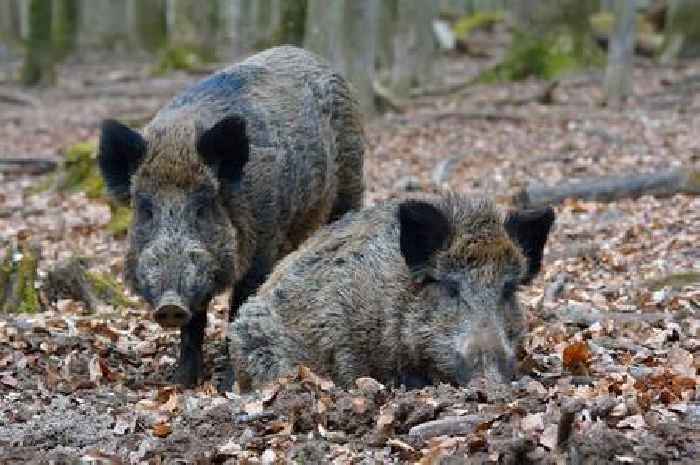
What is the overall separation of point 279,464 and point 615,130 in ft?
49.8

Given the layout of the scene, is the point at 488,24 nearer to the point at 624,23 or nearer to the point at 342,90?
the point at 624,23

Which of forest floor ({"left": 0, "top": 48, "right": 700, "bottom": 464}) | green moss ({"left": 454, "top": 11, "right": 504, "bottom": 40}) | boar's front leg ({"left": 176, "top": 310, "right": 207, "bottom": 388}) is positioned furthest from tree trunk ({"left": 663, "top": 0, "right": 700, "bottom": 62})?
boar's front leg ({"left": 176, "top": 310, "right": 207, "bottom": 388})

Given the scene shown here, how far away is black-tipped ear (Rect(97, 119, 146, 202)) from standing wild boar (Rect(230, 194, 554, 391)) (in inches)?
54.5

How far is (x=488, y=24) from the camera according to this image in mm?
47531

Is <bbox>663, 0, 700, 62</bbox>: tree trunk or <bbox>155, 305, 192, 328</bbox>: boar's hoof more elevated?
<bbox>155, 305, 192, 328</bbox>: boar's hoof

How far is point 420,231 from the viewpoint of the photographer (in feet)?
24.3

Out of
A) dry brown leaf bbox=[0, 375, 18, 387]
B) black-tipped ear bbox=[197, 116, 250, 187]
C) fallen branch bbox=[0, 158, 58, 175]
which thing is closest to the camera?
dry brown leaf bbox=[0, 375, 18, 387]

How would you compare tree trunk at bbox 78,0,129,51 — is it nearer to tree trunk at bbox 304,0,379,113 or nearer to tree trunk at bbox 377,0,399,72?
tree trunk at bbox 377,0,399,72

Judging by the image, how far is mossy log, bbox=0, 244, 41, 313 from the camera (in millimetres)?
10797

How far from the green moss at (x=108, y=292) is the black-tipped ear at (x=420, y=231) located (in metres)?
4.35

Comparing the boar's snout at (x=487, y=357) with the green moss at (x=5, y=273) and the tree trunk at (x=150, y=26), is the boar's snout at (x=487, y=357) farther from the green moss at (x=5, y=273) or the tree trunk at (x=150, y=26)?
the tree trunk at (x=150, y=26)

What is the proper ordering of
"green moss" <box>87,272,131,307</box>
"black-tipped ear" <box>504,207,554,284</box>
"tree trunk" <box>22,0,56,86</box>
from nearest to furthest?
"black-tipped ear" <box>504,207,554,284</box>
"green moss" <box>87,272,131,307</box>
"tree trunk" <box>22,0,56,86</box>

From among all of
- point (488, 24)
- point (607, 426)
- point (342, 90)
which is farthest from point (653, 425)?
point (488, 24)

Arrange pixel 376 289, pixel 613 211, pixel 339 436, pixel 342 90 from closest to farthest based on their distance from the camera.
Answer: pixel 339 436, pixel 376 289, pixel 342 90, pixel 613 211
